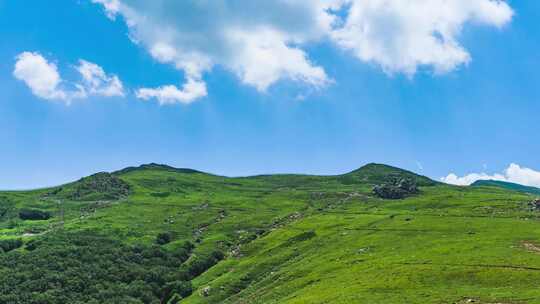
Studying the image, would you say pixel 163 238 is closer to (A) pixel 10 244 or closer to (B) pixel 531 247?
(A) pixel 10 244

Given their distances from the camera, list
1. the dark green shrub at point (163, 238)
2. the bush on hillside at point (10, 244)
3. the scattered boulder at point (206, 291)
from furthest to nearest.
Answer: the dark green shrub at point (163, 238)
the bush on hillside at point (10, 244)
the scattered boulder at point (206, 291)

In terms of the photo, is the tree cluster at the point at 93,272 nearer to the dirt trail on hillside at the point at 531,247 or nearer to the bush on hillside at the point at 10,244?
the bush on hillside at the point at 10,244

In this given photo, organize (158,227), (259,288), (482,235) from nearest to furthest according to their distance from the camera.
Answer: (259,288) < (482,235) < (158,227)

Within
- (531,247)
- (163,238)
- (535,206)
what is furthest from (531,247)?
(163,238)

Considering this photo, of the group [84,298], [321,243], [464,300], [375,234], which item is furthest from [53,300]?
[464,300]

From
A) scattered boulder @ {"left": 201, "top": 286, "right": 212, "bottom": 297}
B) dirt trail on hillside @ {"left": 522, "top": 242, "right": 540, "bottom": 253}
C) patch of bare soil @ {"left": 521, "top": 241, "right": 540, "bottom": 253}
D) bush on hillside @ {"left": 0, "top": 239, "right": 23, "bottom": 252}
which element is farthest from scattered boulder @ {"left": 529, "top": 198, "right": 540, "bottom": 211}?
bush on hillside @ {"left": 0, "top": 239, "right": 23, "bottom": 252}

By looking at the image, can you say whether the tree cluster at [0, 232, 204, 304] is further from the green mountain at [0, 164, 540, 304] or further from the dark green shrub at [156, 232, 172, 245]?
the dark green shrub at [156, 232, 172, 245]

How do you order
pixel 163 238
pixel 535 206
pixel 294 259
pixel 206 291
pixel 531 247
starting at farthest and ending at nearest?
1. pixel 163 238
2. pixel 535 206
3. pixel 294 259
4. pixel 206 291
5. pixel 531 247

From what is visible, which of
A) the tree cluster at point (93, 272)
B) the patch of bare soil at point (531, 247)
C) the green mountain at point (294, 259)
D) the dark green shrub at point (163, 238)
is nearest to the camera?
the green mountain at point (294, 259)

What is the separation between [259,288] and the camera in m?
109

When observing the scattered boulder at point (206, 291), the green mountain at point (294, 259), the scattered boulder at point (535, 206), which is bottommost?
the scattered boulder at point (206, 291)

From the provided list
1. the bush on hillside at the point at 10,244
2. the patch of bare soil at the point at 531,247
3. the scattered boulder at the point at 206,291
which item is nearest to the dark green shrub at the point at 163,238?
the bush on hillside at the point at 10,244

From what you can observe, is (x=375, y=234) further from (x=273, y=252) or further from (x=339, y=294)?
(x=339, y=294)

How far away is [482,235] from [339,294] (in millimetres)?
55860
